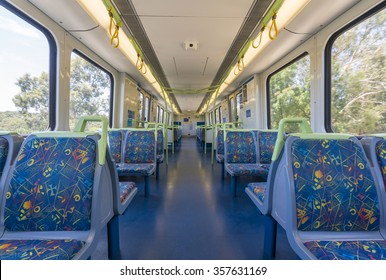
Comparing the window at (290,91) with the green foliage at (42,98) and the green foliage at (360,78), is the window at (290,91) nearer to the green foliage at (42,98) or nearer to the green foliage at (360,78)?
the green foliage at (360,78)

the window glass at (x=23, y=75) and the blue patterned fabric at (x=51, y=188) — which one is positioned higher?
the window glass at (x=23, y=75)

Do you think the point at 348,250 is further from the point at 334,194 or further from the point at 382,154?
the point at 382,154

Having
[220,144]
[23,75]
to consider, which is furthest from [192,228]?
[23,75]

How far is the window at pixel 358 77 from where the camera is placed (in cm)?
221

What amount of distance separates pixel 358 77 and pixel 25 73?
411 cm

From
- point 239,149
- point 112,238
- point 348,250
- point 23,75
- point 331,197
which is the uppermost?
point 23,75

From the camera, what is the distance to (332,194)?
40.7 inches

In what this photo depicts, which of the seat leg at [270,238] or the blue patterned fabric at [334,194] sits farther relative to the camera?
the seat leg at [270,238]

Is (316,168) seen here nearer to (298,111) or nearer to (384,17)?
(384,17)

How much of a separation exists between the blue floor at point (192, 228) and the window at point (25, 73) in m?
1.69

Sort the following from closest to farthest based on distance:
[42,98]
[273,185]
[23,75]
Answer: [273,185] < [23,75] < [42,98]

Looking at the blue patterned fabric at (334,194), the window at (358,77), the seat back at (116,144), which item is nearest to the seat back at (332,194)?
the blue patterned fabric at (334,194)

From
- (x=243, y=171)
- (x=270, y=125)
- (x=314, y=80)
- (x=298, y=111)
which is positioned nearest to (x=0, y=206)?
(x=243, y=171)

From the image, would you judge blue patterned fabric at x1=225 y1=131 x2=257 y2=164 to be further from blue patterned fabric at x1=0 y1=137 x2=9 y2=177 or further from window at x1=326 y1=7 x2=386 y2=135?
blue patterned fabric at x1=0 y1=137 x2=9 y2=177
